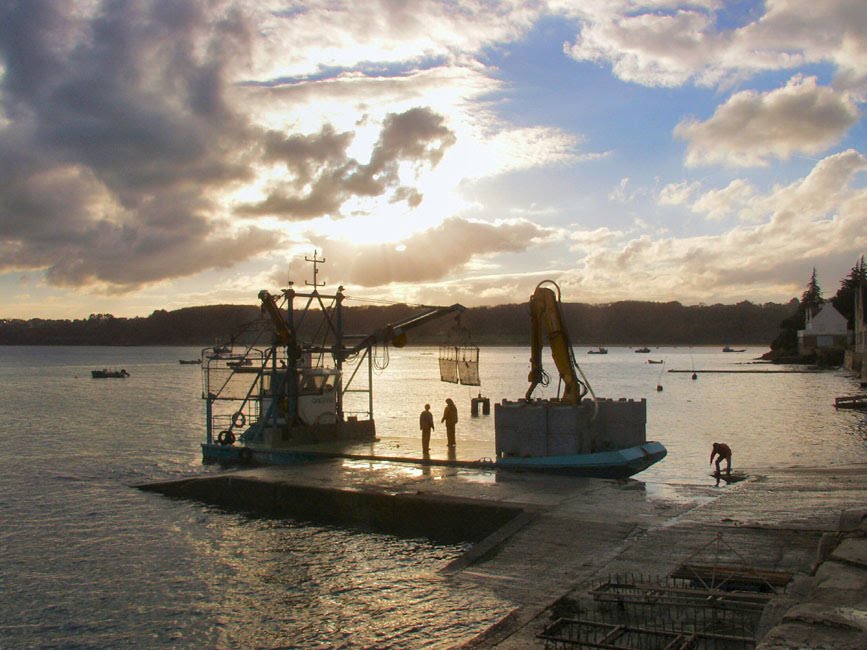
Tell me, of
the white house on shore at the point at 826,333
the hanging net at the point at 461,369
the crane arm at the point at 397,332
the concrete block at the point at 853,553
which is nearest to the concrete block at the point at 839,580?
the concrete block at the point at 853,553

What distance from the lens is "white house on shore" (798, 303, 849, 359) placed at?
114312 mm

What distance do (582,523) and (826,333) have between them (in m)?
118

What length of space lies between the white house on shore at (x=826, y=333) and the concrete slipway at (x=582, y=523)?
100m

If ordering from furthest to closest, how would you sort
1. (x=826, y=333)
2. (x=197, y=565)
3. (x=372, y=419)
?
(x=826, y=333), (x=372, y=419), (x=197, y=565)

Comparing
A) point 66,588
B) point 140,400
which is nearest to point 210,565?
point 66,588

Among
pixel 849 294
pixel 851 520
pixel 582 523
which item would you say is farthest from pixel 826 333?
pixel 582 523

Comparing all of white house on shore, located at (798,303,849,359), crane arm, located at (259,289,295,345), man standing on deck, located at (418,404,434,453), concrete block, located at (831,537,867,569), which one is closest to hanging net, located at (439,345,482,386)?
man standing on deck, located at (418,404,434,453)

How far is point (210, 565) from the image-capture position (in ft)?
55.4

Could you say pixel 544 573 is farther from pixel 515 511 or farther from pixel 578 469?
pixel 578 469

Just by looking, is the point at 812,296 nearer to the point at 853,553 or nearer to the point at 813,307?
the point at 813,307

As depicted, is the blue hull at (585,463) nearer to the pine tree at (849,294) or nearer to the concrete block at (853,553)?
the concrete block at (853,553)

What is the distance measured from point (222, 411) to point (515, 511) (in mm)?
49246

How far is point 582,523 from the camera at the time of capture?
606 inches

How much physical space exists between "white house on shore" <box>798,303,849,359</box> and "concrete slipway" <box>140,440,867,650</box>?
329 ft
